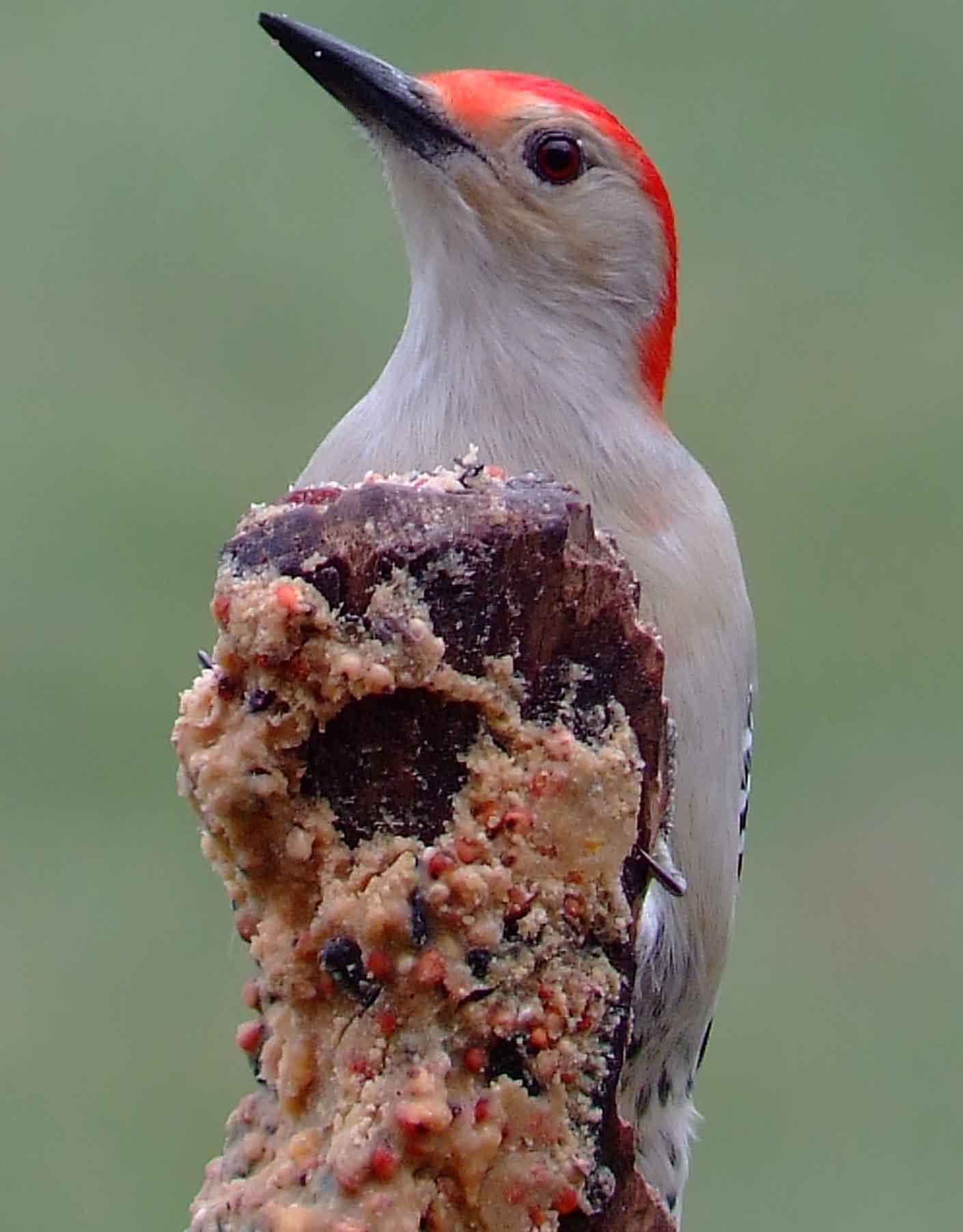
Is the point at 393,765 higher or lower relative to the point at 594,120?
lower

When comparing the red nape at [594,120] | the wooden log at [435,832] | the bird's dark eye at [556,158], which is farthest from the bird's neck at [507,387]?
the wooden log at [435,832]

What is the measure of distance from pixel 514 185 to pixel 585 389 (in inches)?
14.8

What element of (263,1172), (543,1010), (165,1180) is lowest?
(263,1172)

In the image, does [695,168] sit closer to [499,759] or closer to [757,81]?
[757,81]

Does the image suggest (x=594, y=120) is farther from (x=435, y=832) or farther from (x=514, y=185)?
(x=435, y=832)

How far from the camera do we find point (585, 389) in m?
3.66

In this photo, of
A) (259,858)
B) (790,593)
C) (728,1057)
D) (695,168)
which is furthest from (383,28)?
(259,858)

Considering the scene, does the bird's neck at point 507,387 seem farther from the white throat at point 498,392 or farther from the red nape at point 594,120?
the red nape at point 594,120

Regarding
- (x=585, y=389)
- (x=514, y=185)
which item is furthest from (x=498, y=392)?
(x=514, y=185)

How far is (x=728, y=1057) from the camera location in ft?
27.2

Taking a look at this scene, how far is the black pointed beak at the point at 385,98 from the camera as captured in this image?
12.0 feet

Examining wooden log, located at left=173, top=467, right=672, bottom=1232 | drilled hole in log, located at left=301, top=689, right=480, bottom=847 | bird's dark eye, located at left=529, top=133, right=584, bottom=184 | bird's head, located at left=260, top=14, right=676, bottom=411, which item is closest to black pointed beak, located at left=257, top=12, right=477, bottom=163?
bird's head, located at left=260, top=14, right=676, bottom=411

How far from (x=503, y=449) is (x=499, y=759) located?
1386 millimetres

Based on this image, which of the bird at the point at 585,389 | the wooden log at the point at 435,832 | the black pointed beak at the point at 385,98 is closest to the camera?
the wooden log at the point at 435,832
